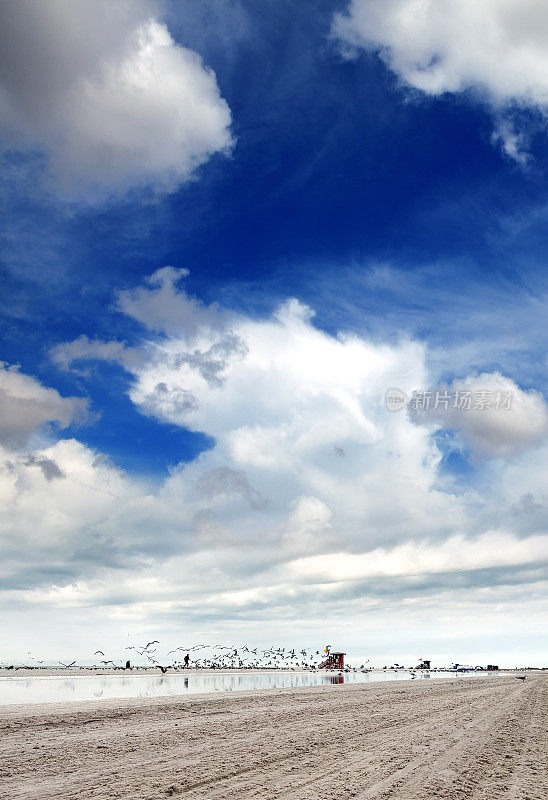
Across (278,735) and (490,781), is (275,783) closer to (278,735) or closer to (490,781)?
(490,781)

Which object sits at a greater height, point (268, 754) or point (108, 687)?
point (268, 754)

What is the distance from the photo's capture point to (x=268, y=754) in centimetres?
2345

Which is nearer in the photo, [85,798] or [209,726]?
A: [85,798]

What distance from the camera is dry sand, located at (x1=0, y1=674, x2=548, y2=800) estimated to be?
57.8ft

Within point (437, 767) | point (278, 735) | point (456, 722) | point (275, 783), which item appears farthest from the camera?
point (456, 722)

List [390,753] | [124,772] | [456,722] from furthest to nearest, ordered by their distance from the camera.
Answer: [456,722] → [390,753] → [124,772]

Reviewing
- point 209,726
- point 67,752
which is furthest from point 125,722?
point 67,752

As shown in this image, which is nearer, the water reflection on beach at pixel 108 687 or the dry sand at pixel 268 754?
the dry sand at pixel 268 754

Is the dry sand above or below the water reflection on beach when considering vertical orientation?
above

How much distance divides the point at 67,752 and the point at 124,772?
557 centimetres

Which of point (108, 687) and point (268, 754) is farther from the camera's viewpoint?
point (108, 687)

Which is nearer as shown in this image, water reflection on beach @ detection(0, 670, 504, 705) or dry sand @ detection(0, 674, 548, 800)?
dry sand @ detection(0, 674, 548, 800)

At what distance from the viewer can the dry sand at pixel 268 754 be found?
17625 millimetres

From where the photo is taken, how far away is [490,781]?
1920 cm
